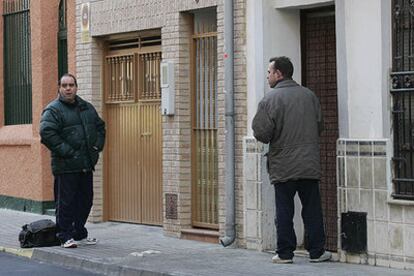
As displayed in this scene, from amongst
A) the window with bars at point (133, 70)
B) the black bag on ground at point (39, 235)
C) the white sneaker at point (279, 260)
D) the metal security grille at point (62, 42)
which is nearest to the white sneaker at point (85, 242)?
the black bag on ground at point (39, 235)

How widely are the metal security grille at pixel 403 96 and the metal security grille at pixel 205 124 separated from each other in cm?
320

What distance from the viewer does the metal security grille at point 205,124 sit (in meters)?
14.0

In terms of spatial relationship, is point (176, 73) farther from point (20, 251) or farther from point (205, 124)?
point (20, 251)

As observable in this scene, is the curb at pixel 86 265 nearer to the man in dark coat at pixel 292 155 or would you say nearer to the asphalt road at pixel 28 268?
the asphalt road at pixel 28 268

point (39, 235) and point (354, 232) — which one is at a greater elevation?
point (354, 232)

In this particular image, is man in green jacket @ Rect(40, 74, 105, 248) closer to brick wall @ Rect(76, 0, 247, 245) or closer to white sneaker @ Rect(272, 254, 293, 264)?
brick wall @ Rect(76, 0, 247, 245)

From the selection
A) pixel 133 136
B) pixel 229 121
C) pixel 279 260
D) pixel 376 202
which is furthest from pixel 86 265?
pixel 133 136

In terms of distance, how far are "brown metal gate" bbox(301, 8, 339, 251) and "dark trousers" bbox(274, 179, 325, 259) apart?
809 millimetres

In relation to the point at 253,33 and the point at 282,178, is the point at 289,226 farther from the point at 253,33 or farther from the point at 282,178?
the point at 253,33

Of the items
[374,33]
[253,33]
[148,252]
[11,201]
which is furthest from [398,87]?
[11,201]

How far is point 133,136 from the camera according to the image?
1582 centimetres

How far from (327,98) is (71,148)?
2932 mm

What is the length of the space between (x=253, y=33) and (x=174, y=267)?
2872 millimetres

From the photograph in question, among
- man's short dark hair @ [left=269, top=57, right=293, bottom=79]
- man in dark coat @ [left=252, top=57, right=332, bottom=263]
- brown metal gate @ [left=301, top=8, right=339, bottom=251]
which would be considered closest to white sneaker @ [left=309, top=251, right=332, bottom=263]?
man in dark coat @ [left=252, top=57, right=332, bottom=263]
